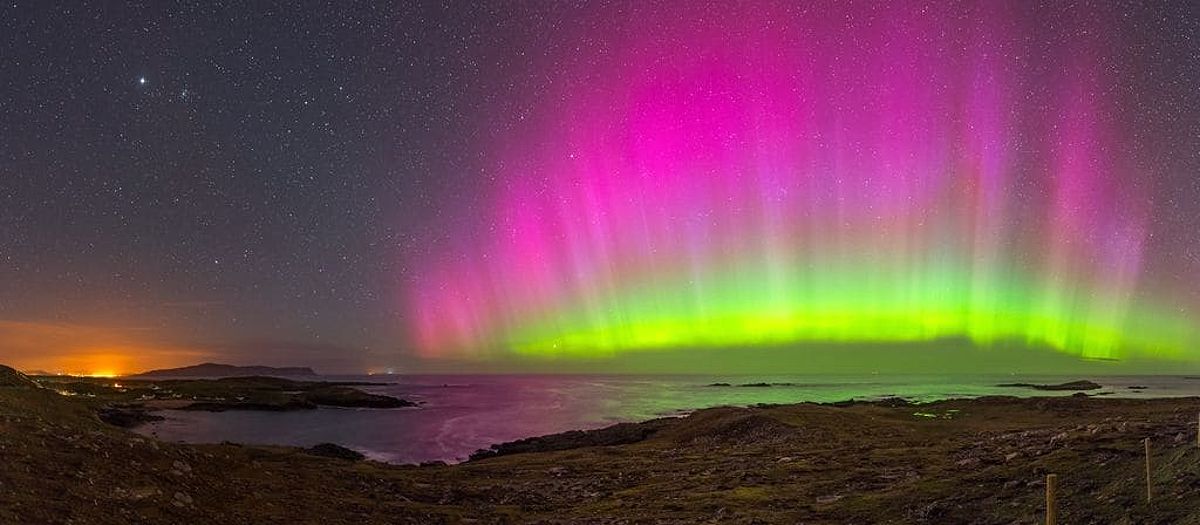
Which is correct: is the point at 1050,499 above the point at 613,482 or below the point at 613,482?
above

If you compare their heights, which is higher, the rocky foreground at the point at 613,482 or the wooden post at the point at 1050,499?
the wooden post at the point at 1050,499

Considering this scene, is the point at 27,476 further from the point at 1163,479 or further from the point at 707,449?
the point at 707,449

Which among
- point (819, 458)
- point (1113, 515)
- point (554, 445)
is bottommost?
point (554, 445)

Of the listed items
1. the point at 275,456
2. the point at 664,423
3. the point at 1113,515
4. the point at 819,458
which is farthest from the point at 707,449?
the point at 1113,515

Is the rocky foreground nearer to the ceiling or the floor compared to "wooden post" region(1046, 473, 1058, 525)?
nearer to the floor

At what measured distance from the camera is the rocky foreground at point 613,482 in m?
16.4

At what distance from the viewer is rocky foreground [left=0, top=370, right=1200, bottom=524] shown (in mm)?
16359

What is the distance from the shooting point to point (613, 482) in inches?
1162

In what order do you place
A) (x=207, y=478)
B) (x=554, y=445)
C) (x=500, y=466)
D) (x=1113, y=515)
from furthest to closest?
1. (x=554, y=445)
2. (x=500, y=466)
3. (x=207, y=478)
4. (x=1113, y=515)

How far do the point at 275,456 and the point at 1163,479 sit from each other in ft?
112

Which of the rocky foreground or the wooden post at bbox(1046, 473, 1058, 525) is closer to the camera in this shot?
the wooden post at bbox(1046, 473, 1058, 525)

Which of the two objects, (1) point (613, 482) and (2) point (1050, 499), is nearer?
(2) point (1050, 499)

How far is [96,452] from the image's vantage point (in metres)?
19.0

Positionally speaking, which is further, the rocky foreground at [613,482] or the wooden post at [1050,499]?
the rocky foreground at [613,482]
